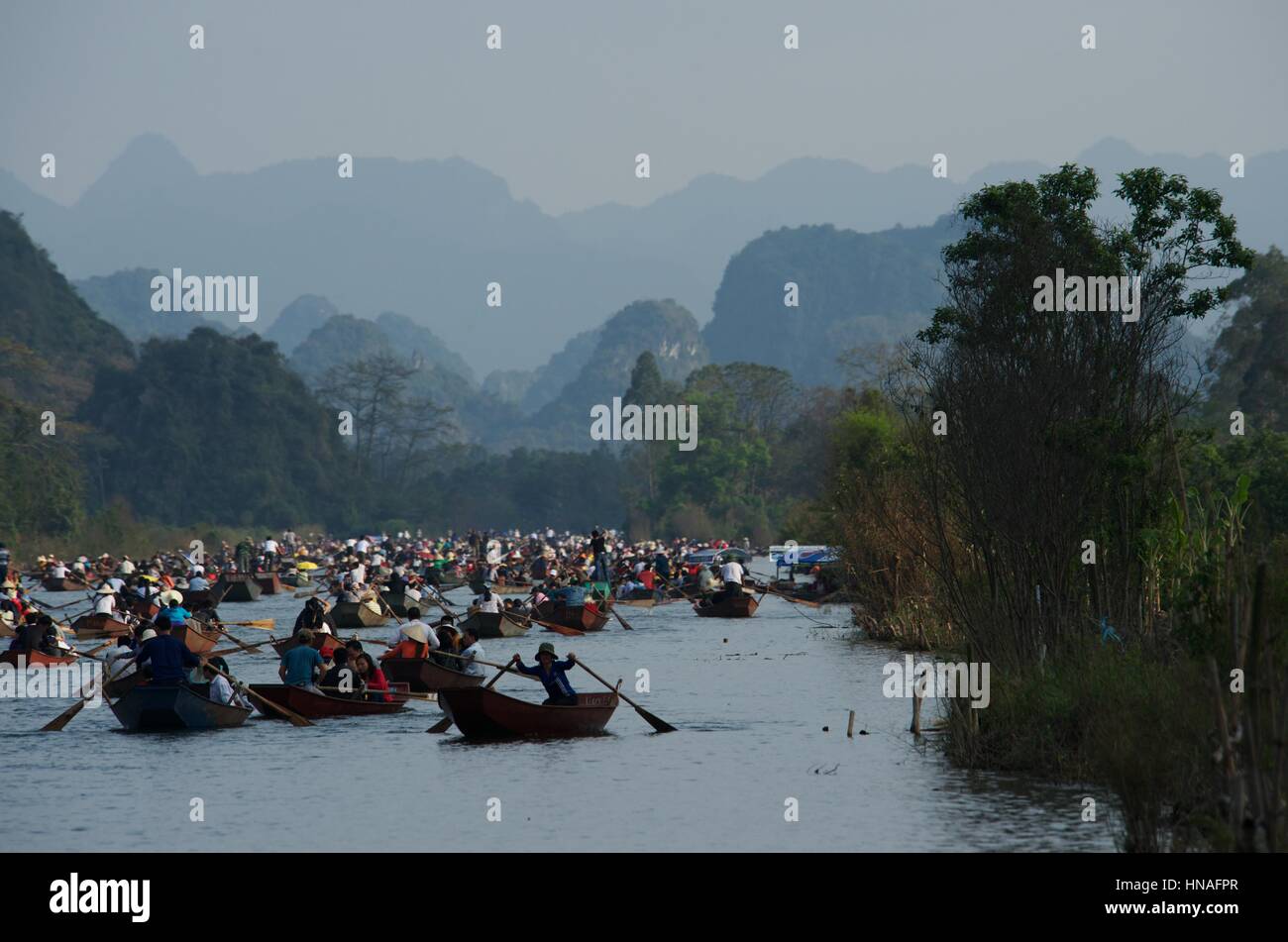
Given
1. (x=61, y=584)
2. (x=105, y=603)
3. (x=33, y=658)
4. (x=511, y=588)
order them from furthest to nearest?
(x=61, y=584), (x=511, y=588), (x=105, y=603), (x=33, y=658)

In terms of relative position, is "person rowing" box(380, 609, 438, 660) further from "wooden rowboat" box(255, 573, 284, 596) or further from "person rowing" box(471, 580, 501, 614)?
"wooden rowboat" box(255, 573, 284, 596)

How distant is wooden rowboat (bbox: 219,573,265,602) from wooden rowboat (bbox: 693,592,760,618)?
21.9m

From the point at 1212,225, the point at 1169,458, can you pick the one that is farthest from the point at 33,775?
the point at 1212,225

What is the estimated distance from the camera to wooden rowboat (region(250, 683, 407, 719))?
3111cm

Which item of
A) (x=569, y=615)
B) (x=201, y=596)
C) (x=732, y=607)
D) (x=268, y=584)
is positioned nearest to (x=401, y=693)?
(x=569, y=615)

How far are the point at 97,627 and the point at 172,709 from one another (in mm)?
22134

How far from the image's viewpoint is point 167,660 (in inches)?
1151

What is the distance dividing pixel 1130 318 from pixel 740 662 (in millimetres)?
20592

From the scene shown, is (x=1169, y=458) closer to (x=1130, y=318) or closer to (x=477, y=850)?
(x=1130, y=318)

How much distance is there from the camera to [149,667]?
97.6ft

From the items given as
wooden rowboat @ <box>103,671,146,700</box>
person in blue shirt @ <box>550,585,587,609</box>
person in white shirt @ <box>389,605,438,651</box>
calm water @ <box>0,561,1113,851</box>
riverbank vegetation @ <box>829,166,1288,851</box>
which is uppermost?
riverbank vegetation @ <box>829,166,1288,851</box>

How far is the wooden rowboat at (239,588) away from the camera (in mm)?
72625

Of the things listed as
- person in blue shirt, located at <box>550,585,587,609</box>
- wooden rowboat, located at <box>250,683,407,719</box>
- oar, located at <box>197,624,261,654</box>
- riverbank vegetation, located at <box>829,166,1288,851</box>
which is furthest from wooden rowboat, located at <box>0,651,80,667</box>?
riverbank vegetation, located at <box>829,166,1288,851</box>

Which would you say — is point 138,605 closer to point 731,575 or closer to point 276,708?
point 731,575
